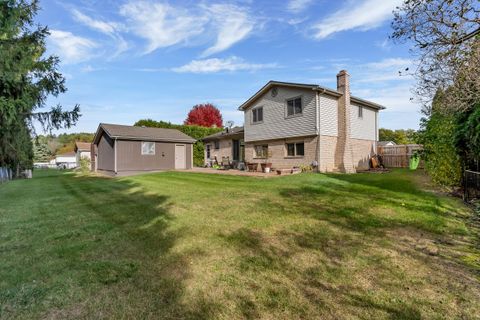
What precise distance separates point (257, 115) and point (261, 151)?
2737 millimetres

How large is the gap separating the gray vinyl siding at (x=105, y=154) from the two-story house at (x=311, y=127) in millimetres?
10674

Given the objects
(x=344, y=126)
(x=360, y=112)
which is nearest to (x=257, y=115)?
(x=344, y=126)

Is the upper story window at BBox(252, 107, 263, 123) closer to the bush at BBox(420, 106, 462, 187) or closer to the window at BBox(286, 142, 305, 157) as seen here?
the window at BBox(286, 142, 305, 157)

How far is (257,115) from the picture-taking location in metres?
19.3

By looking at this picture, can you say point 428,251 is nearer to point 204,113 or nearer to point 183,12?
point 183,12

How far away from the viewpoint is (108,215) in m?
6.16

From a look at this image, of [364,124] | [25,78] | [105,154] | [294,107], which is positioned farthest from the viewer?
[105,154]

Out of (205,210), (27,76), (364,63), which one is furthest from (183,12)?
(205,210)

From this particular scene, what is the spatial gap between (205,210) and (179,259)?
2731 millimetres

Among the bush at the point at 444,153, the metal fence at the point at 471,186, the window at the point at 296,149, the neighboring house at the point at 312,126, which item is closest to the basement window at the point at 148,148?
the neighboring house at the point at 312,126

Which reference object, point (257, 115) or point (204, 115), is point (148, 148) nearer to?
point (257, 115)

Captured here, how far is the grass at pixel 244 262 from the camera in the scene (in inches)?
98.4

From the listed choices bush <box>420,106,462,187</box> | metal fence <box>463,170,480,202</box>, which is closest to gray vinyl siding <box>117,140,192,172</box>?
bush <box>420,106,462,187</box>

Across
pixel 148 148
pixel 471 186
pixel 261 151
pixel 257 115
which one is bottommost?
pixel 471 186
